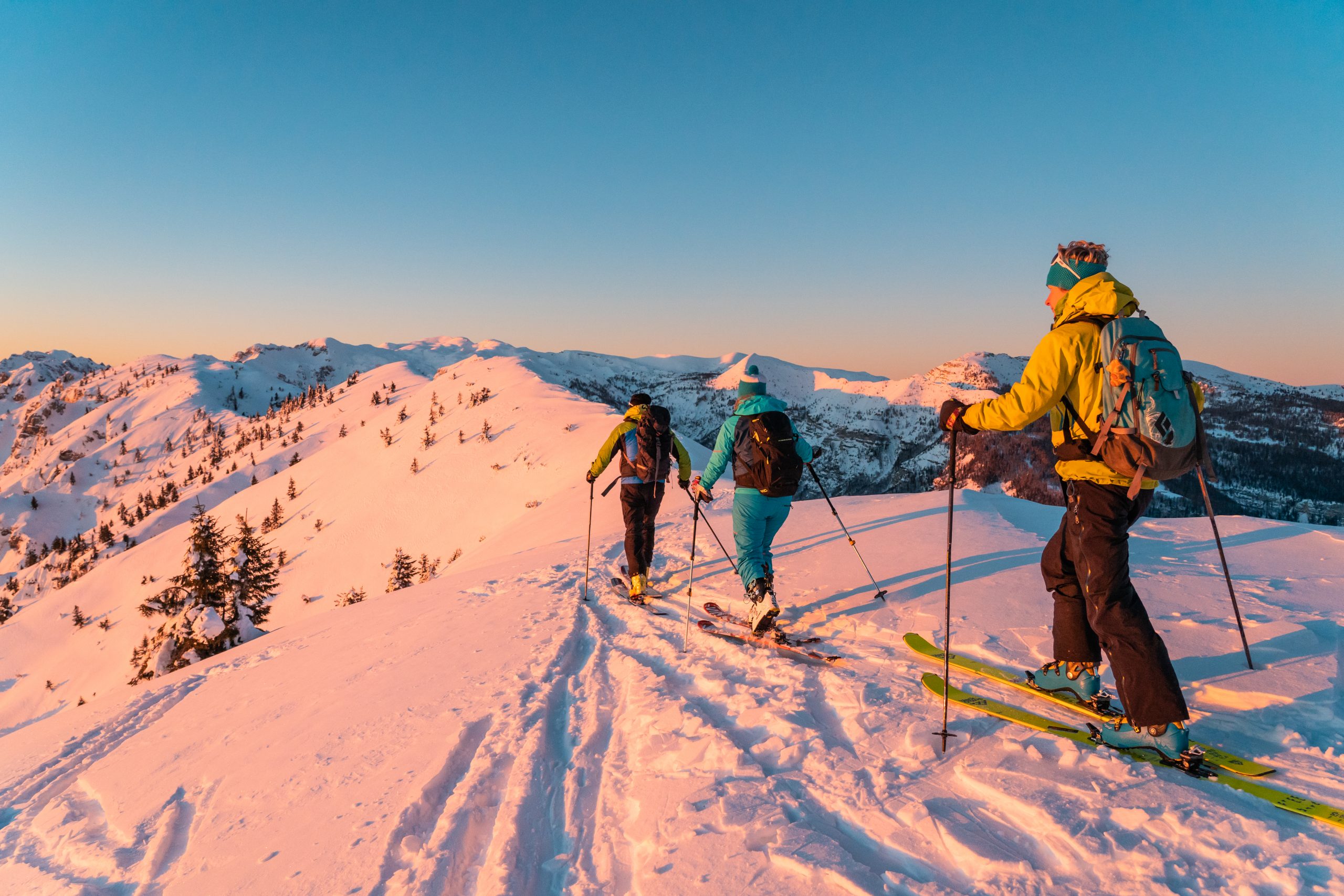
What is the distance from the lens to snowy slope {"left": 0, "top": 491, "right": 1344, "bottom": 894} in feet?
8.24

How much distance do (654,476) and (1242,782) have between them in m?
5.73

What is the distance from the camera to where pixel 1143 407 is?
2.87 metres

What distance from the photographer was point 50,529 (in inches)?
3716

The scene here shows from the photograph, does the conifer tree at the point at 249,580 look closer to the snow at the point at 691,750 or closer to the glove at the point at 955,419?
the snow at the point at 691,750

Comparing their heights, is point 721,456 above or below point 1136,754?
above

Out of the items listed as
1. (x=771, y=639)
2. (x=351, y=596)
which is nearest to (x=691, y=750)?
(x=771, y=639)

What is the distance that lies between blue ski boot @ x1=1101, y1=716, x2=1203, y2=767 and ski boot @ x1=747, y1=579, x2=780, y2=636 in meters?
2.62

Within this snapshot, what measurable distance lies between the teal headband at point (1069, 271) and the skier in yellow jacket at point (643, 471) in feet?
15.0

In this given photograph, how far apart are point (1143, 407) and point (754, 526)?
338cm

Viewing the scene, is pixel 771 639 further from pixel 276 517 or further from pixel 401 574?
pixel 276 517

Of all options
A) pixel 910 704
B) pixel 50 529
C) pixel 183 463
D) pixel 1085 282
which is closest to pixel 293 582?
pixel 910 704

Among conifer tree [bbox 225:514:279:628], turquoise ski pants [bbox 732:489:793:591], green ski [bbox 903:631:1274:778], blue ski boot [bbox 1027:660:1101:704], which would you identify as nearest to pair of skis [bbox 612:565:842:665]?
turquoise ski pants [bbox 732:489:793:591]

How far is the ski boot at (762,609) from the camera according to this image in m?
5.38

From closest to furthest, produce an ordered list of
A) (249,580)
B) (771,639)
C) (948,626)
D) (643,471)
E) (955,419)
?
1. (948,626)
2. (955,419)
3. (771,639)
4. (643,471)
5. (249,580)
